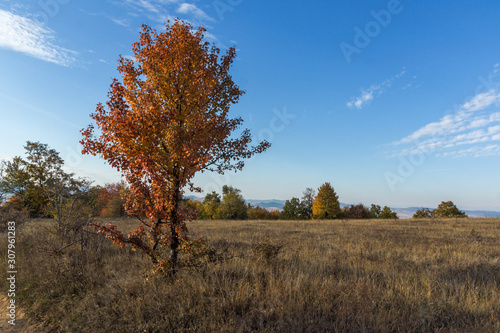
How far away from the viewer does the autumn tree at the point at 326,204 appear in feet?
196

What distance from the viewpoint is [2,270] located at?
26.3ft

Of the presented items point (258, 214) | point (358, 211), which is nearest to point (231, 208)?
point (258, 214)

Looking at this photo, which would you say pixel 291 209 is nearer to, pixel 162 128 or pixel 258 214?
pixel 258 214

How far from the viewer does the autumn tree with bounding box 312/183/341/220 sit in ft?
196

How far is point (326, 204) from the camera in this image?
6012cm

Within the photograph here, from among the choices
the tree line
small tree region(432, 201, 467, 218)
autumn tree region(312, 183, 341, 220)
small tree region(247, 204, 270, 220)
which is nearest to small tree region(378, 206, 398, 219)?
the tree line

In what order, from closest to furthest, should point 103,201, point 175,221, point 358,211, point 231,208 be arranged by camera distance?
point 175,221
point 103,201
point 231,208
point 358,211

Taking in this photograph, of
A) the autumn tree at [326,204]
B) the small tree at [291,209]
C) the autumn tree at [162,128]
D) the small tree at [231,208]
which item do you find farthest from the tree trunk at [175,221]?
the small tree at [291,209]

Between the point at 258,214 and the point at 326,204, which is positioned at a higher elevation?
the point at 326,204

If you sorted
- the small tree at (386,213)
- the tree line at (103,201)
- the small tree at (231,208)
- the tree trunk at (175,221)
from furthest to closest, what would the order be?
the small tree at (386,213), the small tree at (231,208), the tree line at (103,201), the tree trunk at (175,221)

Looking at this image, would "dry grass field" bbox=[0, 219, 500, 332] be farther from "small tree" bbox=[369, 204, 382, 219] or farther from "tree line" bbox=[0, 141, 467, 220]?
"small tree" bbox=[369, 204, 382, 219]

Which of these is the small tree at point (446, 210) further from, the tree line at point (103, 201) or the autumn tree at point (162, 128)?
the autumn tree at point (162, 128)

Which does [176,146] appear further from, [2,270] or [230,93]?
[2,270]

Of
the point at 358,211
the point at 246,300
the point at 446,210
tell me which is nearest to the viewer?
the point at 246,300
